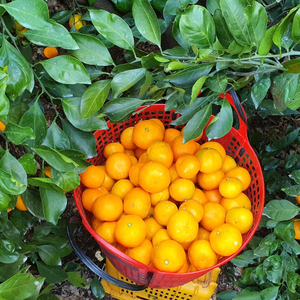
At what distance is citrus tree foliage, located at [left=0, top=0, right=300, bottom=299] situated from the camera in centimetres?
68

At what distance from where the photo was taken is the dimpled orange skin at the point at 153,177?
1.01 m

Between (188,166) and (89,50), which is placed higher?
(89,50)

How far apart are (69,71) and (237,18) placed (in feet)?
1.30

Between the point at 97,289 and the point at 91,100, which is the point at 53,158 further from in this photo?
the point at 97,289

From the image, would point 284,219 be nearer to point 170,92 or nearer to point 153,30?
point 170,92

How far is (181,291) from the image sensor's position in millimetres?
1284

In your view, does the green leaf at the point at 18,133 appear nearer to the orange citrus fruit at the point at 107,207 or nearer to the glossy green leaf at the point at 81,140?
the glossy green leaf at the point at 81,140

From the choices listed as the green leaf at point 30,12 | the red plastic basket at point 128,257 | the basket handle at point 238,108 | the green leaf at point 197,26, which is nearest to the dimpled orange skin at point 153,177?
the red plastic basket at point 128,257

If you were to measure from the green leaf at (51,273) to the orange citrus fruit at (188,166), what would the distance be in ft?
1.72

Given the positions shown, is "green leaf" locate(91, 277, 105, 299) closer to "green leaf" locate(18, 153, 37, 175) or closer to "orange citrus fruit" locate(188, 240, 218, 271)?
"orange citrus fruit" locate(188, 240, 218, 271)

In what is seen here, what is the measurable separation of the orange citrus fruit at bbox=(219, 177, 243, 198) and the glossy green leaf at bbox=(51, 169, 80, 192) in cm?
47

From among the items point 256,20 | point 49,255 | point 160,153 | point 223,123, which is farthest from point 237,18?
point 49,255

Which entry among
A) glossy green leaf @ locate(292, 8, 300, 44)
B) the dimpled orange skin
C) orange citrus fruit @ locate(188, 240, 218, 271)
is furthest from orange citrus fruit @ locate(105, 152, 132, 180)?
glossy green leaf @ locate(292, 8, 300, 44)

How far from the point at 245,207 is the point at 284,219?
124mm
